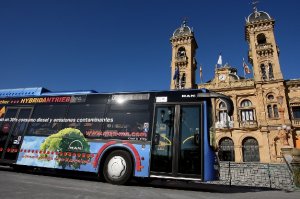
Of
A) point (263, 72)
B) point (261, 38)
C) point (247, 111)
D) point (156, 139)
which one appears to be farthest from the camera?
A: point (261, 38)

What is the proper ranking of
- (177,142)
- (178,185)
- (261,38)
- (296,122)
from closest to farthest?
(177,142)
(178,185)
(296,122)
(261,38)

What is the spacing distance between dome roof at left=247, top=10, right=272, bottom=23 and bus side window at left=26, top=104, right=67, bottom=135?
29.4m

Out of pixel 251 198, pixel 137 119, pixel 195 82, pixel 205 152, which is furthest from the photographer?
pixel 195 82

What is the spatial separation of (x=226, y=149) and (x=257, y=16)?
18.2m

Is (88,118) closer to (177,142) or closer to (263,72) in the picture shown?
(177,142)

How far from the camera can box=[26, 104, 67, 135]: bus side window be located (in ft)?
25.4

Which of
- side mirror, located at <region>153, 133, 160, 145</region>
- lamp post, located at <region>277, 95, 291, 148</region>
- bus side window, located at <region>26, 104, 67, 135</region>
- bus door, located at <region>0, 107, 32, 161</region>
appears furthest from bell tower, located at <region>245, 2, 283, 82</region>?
bus door, located at <region>0, 107, 32, 161</region>

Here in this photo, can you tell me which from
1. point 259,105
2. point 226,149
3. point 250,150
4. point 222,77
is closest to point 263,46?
point 222,77

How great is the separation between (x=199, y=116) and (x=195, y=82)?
2671 centimetres

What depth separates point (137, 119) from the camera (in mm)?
6840

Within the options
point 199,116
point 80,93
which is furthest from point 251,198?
point 80,93

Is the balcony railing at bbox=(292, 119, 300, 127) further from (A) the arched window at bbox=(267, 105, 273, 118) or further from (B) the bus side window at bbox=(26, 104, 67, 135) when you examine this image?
(B) the bus side window at bbox=(26, 104, 67, 135)

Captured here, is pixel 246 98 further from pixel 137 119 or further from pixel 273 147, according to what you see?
pixel 137 119

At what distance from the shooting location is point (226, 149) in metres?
25.8
